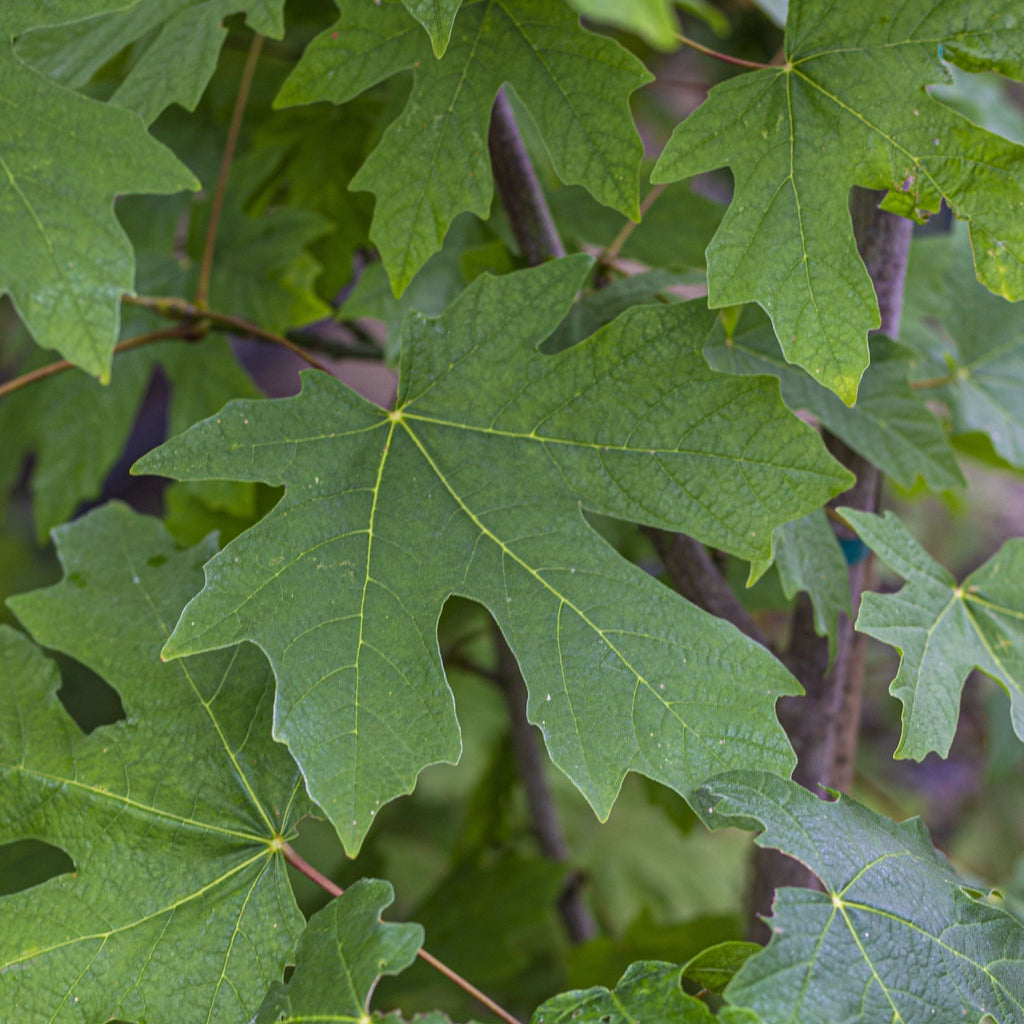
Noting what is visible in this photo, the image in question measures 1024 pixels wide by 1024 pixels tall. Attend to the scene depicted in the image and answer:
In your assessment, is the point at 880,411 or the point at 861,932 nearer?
the point at 861,932

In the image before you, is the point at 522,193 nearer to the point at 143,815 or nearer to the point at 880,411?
the point at 880,411

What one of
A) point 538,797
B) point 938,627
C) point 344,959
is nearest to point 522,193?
point 938,627

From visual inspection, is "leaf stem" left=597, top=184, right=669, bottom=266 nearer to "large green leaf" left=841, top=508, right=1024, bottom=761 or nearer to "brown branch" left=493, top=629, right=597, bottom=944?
"large green leaf" left=841, top=508, right=1024, bottom=761

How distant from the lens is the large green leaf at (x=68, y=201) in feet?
1.74

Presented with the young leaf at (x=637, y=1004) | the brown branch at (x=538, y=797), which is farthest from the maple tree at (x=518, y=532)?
the brown branch at (x=538, y=797)

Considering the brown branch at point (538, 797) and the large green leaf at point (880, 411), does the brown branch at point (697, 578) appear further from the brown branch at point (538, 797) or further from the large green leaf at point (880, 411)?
the brown branch at point (538, 797)

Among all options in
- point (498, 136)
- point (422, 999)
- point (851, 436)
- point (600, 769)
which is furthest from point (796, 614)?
point (422, 999)

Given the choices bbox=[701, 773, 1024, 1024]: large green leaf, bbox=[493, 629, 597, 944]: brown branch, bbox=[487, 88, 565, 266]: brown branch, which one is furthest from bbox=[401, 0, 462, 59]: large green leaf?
bbox=[493, 629, 597, 944]: brown branch

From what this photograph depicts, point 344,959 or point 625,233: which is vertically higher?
point 625,233

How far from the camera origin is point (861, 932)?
1.62 feet

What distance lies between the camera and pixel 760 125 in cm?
59

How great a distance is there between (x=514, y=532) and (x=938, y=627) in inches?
11.5

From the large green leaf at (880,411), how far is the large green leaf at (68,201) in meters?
0.42

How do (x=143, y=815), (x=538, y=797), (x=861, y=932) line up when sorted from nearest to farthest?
1. (x=861, y=932)
2. (x=143, y=815)
3. (x=538, y=797)
